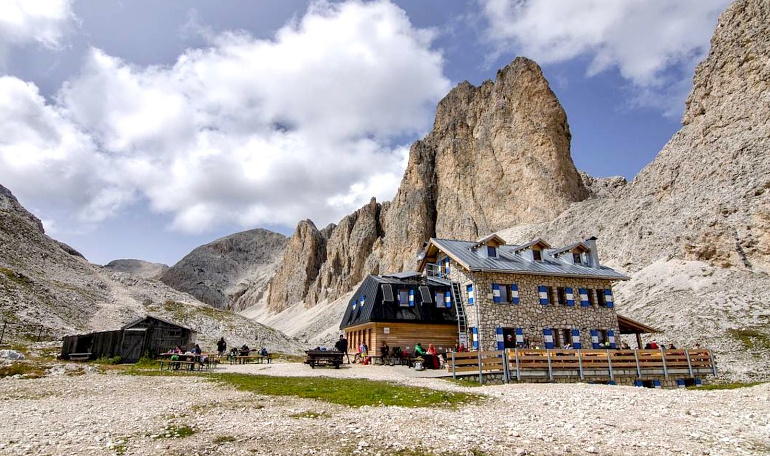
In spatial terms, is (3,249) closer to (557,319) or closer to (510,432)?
(557,319)

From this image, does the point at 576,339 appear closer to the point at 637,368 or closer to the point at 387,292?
the point at 637,368

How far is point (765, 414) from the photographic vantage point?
44.3 feet

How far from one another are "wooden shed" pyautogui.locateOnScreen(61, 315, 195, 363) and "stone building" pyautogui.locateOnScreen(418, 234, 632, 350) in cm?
2404

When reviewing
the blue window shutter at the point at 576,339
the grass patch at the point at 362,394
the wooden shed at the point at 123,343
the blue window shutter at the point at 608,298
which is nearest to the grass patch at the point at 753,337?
the blue window shutter at the point at 608,298

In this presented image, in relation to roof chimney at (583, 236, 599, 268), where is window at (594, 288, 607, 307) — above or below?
below

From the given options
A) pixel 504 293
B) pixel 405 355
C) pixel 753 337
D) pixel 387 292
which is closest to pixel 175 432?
pixel 405 355

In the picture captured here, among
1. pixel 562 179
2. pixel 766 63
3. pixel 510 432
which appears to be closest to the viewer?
pixel 510 432

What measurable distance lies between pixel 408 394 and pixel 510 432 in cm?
514

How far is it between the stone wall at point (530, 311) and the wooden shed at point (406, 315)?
6.24ft

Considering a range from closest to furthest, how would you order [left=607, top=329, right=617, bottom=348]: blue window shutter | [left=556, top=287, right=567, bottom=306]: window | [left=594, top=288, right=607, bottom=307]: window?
[left=556, top=287, right=567, bottom=306]: window, [left=607, top=329, right=617, bottom=348]: blue window shutter, [left=594, top=288, right=607, bottom=307]: window

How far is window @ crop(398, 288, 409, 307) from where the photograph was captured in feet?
105

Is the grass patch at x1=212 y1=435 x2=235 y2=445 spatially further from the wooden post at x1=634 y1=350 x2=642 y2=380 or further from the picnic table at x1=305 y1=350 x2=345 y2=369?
the wooden post at x1=634 y1=350 x2=642 y2=380

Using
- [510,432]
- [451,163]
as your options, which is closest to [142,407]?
[510,432]

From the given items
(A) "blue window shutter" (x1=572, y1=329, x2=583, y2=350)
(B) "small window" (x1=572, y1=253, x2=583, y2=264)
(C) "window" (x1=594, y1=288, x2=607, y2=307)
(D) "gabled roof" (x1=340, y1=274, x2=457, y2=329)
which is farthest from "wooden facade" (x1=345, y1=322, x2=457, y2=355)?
(B) "small window" (x1=572, y1=253, x2=583, y2=264)
